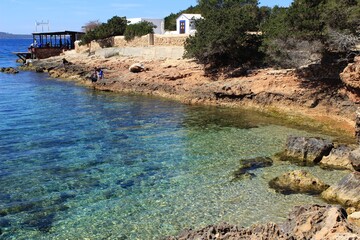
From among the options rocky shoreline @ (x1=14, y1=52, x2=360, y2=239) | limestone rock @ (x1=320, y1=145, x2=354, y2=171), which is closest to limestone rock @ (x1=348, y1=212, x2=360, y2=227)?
rocky shoreline @ (x1=14, y1=52, x2=360, y2=239)

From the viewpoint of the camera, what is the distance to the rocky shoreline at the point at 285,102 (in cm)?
743

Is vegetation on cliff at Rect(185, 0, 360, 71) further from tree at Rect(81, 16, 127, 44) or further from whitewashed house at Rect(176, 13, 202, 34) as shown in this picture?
tree at Rect(81, 16, 127, 44)

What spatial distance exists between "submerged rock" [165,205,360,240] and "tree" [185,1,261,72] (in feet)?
90.4

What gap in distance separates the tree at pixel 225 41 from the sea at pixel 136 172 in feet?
29.7

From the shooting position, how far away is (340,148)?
16.5 meters

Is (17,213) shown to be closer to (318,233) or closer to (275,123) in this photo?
(318,233)

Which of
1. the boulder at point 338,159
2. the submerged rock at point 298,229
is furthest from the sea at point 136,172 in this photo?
the submerged rock at point 298,229

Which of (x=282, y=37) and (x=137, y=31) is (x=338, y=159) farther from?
(x=137, y=31)

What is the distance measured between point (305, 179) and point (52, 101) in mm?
25177

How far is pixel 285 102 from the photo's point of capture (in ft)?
88.6

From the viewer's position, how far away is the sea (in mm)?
11055

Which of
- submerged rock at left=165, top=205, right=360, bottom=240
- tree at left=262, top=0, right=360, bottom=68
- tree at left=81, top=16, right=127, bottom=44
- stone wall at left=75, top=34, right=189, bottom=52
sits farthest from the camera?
tree at left=81, top=16, right=127, bottom=44

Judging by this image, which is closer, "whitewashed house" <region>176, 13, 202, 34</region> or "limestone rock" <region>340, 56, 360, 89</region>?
"limestone rock" <region>340, 56, 360, 89</region>

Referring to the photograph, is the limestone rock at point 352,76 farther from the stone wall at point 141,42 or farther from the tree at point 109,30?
the tree at point 109,30
